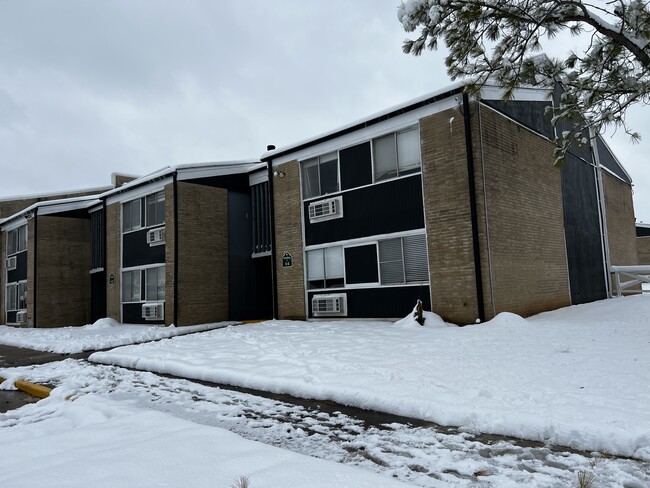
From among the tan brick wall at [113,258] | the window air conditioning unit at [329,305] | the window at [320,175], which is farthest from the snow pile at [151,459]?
the tan brick wall at [113,258]

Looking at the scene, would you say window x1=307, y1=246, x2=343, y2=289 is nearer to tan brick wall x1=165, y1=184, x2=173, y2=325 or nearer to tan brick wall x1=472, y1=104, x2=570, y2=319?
tan brick wall x1=472, y1=104, x2=570, y2=319

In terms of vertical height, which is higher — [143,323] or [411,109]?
[411,109]

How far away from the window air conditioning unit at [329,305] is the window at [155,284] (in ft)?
22.9

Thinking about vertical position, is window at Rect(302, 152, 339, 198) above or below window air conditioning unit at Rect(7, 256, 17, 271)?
above

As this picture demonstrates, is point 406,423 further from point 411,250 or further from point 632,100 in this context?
point 411,250

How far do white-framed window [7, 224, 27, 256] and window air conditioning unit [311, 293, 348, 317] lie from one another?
18790 mm

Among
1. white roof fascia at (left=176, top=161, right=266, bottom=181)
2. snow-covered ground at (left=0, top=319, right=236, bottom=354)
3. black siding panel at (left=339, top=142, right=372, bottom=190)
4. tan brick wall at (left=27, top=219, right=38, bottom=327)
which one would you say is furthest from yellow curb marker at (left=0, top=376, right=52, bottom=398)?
tan brick wall at (left=27, top=219, right=38, bottom=327)

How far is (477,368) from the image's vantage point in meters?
6.66

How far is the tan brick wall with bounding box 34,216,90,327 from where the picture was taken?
74.0 feet

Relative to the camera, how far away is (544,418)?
4453 millimetres

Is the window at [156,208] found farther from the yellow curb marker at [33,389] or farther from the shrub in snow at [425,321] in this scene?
the shrub in snow at [425,321]

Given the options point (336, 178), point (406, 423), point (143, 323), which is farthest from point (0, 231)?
point (406, 423)

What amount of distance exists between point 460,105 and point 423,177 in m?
1.95

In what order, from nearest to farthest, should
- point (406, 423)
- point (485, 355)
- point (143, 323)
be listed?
point (406, 423)
point (485, 355)
point (143, 323)
